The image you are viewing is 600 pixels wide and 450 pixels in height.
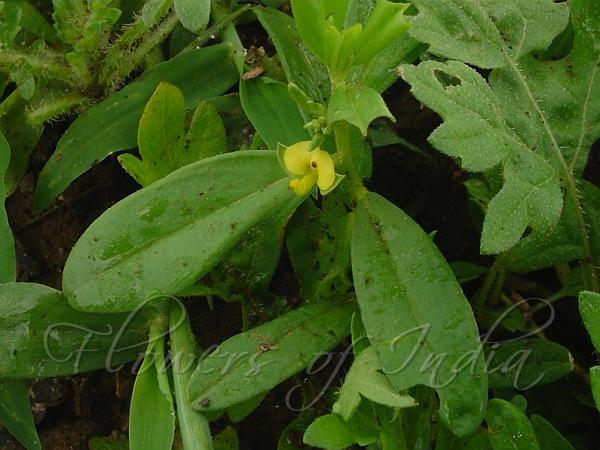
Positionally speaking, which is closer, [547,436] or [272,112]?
[547,436]

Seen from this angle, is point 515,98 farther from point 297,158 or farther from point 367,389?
point 367,389

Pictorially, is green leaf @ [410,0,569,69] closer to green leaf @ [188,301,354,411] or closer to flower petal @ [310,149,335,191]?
flower petal @ [310,149,335,191]

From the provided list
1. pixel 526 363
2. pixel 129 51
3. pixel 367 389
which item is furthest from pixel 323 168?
pixel 129 51

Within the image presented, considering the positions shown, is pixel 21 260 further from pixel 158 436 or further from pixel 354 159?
pixel 354 159

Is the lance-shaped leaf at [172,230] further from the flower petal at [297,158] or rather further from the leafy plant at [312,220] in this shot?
the flower petal at [297,158]

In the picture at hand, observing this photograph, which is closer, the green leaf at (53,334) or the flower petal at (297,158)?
the flower petal at (297,158)

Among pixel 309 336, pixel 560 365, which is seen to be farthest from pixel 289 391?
pixel 560 365

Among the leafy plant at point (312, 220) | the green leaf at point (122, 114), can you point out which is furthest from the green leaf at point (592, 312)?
the green leaf at point (122, 114)
